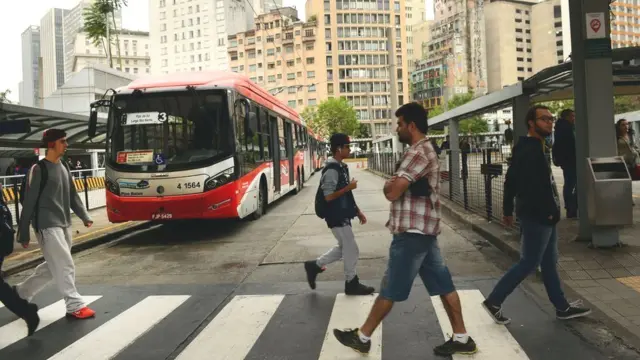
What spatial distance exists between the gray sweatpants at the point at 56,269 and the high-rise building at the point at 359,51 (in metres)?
122

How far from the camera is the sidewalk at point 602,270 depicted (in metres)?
5.20

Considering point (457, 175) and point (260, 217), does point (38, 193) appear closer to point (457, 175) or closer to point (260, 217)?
point (260, 217)

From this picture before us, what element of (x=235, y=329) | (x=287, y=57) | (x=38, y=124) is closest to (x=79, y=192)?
(x=38, y=124)

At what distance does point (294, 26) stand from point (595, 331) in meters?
129

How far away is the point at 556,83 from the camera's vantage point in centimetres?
894

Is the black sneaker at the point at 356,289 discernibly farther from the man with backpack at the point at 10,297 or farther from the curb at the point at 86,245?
the curb at the point at 86,245

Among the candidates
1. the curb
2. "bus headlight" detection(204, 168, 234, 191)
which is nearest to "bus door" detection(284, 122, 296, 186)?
the curb

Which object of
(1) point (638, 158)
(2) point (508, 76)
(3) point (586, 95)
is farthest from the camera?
(2) point (508, 76)

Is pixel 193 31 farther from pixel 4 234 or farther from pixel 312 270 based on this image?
pixel 4 234

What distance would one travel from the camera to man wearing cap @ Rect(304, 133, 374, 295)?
588 centimetres

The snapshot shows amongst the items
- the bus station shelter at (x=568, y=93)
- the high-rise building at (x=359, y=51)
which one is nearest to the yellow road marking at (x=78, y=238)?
the bus station shelter at (x=568, y=93)

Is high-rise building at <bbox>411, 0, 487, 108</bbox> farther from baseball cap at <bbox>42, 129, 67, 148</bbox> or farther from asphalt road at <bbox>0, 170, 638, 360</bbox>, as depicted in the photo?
baseball cap at <bbox>42, 129, 67, 148</bbox>

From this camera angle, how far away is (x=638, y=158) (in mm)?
11281

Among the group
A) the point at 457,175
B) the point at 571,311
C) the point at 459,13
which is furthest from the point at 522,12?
the point at 571,311
